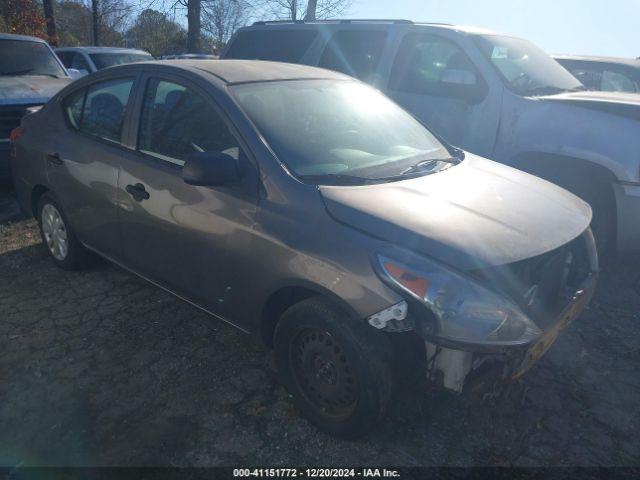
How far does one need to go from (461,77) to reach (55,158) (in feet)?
11.9

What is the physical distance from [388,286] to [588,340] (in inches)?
84.3

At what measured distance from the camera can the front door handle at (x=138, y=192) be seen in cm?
332

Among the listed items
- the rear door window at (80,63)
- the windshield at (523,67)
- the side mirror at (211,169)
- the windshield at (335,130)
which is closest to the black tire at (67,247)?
the side mirror at (211,169)

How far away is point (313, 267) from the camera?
97.7 inches

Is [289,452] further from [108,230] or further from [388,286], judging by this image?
[108,230]

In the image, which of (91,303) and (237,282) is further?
(91,303)

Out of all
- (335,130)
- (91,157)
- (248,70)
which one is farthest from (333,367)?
(91,157)

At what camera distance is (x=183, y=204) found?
3088mm

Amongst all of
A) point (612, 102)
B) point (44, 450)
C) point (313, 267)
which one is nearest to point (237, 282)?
point (313, 267)

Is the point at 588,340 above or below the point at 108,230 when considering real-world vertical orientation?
below

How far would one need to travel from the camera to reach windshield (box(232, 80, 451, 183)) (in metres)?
2.89

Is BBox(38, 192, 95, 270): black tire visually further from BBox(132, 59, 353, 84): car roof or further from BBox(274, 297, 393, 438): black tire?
BBox(274, 297, 393, 438): black tire

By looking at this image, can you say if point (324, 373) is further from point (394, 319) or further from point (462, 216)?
point (462, 216)

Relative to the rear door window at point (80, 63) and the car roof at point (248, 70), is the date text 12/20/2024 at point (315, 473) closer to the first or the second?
the car roof at point (248, 70)
